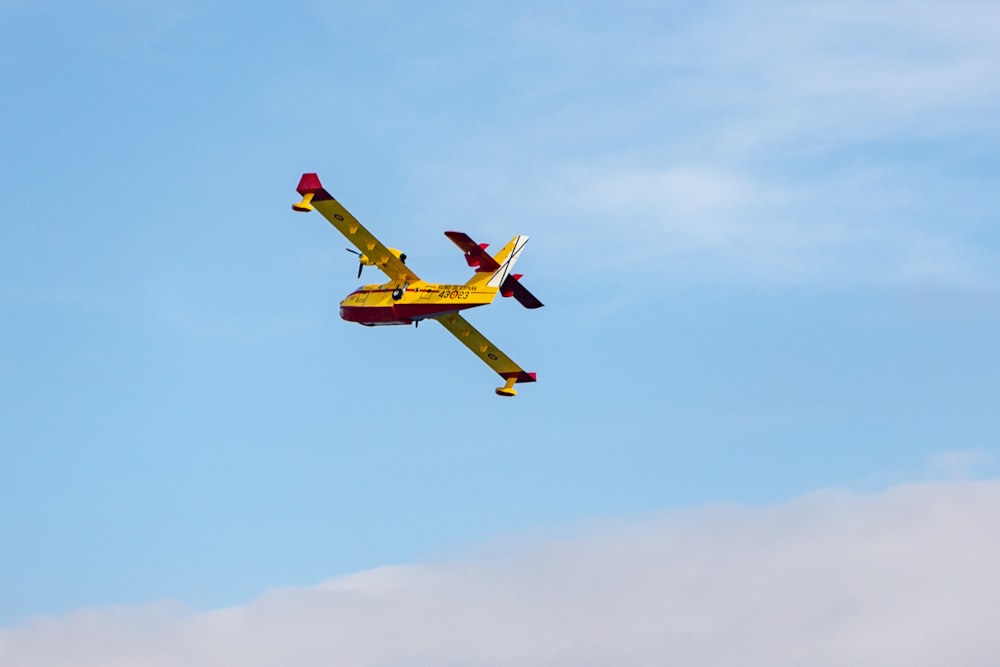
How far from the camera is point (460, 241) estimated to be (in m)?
103

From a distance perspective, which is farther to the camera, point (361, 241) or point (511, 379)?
point (511, 379)

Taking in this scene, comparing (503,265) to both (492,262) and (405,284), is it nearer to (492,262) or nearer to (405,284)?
(492,262)

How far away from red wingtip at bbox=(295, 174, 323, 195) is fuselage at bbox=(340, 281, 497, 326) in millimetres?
7978

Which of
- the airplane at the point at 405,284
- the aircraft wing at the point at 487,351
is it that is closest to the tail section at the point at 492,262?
the airplane at the point at 405,284

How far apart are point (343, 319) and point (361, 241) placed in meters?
7.09

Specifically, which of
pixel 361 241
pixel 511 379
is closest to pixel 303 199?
pixel 361 241

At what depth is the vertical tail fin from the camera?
4161 inches

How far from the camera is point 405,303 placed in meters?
108

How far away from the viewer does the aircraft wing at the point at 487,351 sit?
116m

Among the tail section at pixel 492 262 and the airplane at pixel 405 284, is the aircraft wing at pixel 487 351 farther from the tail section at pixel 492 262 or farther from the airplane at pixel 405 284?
the tail section at pixel 492 262

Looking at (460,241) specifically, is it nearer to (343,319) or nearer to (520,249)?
(520,249)

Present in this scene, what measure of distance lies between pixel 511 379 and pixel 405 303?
507 inches

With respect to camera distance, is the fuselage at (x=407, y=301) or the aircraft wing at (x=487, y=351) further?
the aircraft wing at (x=487, y=351)

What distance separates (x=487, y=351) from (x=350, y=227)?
14.7 meters
